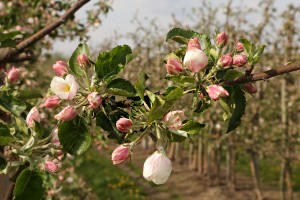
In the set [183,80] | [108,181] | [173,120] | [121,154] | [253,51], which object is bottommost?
[108,181]

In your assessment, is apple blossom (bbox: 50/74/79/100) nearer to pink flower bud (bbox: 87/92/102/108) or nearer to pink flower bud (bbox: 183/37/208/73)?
pink flower bud (bbox: 87/92/102/108)

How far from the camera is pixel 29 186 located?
133cm

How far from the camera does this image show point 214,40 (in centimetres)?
140

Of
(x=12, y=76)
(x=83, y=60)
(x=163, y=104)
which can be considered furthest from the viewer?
(x=12, y=76)

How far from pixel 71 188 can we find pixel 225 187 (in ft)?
15.1

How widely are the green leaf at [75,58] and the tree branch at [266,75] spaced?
0.48 m

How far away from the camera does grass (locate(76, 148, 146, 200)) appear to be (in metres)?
9.48

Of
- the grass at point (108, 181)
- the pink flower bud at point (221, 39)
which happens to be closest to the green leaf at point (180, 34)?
the pink flower bud at point (221, 39)

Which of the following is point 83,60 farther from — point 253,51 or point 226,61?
point 253,51

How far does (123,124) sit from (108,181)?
934 cm

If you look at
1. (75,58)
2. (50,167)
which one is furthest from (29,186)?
(75,58)

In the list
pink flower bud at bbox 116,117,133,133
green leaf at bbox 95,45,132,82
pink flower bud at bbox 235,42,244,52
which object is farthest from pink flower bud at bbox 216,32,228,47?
pink flower bud at bbox 116,117,133,133

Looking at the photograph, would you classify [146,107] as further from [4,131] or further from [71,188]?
[71,188]

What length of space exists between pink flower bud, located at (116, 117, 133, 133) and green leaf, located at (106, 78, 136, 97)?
0.28 ft
